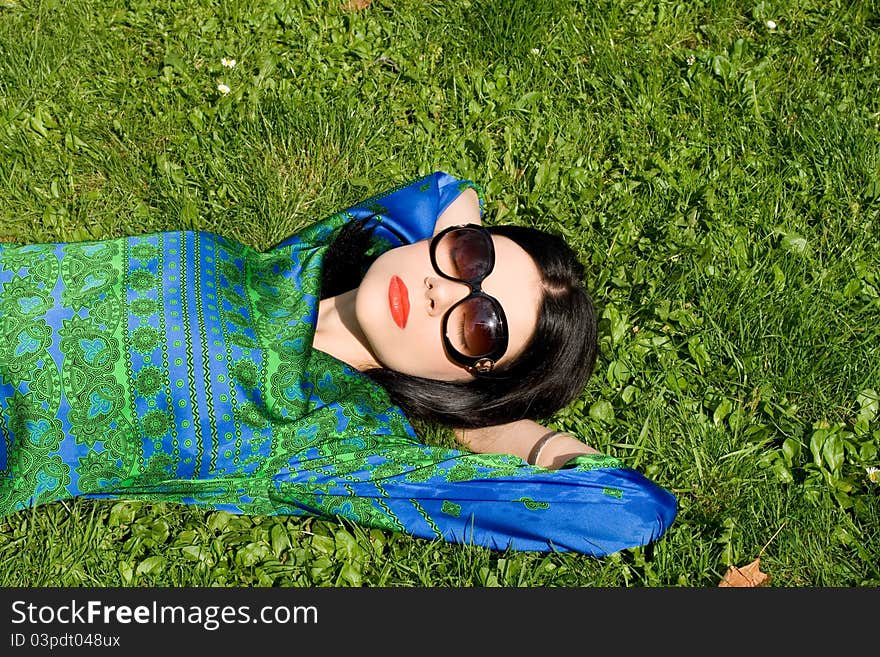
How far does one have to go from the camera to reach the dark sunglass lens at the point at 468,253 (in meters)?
3.12

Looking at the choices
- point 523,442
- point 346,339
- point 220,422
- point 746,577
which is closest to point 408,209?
point 346,339

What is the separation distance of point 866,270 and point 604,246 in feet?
4.20

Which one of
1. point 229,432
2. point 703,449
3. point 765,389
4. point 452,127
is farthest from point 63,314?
point 765,389

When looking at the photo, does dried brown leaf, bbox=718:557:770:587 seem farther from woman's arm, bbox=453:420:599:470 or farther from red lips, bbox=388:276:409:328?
red lips, bbox=388:276:409:328

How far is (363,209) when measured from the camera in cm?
400

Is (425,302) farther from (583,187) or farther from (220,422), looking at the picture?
(583,187)

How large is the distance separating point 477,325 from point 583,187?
165 centimetres

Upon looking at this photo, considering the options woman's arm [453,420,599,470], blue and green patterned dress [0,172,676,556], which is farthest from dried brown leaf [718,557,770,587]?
woman's arm [453,420,599,470]

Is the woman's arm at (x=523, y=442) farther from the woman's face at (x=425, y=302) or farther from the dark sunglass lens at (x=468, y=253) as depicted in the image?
the dark sunglass lens at (x=468, y=253)

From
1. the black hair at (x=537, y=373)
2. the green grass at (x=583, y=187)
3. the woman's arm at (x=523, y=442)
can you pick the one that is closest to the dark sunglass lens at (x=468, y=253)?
the black hair at (x=537, y=373)

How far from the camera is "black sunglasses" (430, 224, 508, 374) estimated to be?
10.2 ft

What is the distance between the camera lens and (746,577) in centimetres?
335

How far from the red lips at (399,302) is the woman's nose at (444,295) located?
0.09m

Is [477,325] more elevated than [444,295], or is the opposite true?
[444,295]
